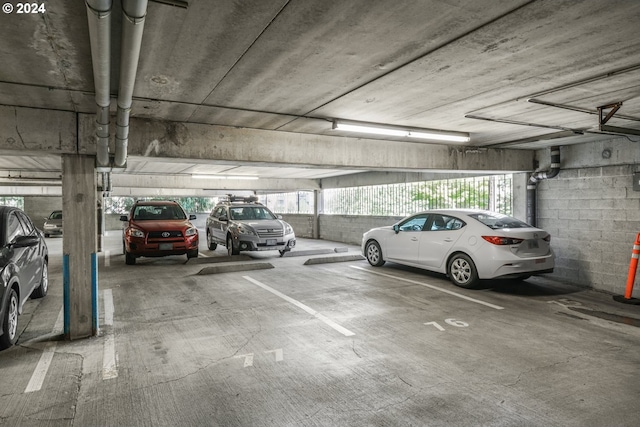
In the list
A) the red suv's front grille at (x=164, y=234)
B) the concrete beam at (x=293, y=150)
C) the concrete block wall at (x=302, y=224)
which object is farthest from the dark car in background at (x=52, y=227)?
the concrete beam at (x=293, y=150)

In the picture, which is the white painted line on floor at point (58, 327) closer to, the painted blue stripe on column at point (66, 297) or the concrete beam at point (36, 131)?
the painted blue stripe on column at point (66, 297)

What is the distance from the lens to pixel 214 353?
452cm

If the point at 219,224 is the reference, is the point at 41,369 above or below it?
below

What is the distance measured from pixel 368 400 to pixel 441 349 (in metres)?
1.54

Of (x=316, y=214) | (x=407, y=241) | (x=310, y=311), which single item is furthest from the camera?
(x=316, y=214)

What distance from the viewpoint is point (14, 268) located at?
16.2 feet

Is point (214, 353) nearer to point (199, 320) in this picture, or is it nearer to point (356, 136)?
point (199, 320)

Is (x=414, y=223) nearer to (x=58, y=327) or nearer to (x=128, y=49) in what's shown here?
(x=58, y=327)

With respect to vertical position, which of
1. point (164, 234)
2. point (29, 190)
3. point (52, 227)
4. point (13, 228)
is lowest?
point (52, 227)

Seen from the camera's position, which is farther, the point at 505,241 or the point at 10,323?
the point at 505,241

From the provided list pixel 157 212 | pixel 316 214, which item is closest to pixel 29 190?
pixel 157 212

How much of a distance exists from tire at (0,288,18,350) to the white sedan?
7.20 meters

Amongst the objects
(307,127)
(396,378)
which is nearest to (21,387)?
(396,378)

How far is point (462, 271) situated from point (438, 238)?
875 millimetres
